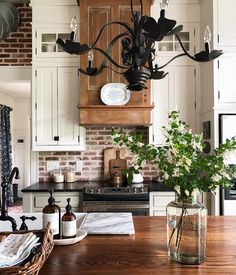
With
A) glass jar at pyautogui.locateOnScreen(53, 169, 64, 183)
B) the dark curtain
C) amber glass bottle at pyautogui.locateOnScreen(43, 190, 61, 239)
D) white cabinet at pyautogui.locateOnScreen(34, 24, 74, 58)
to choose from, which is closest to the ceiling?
the dark curtain

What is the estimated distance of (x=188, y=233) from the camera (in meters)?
1.20

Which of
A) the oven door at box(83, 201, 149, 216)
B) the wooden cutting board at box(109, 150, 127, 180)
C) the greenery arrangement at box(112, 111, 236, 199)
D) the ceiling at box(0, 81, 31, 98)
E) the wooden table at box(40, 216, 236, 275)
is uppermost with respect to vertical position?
the ceiling at box(0, 81, 31, 98)

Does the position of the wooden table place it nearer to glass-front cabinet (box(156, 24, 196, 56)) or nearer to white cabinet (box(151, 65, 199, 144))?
white cabinet (box(151, 65, 199, 144))

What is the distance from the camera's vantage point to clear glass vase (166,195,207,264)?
3.91ft

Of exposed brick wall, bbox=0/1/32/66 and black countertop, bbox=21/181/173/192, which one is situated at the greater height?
exposed brick wall, bbox=0/1/32/66

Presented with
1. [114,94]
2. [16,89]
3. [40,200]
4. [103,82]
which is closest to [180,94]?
[114,94]

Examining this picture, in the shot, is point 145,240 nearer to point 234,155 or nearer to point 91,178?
point 234,155

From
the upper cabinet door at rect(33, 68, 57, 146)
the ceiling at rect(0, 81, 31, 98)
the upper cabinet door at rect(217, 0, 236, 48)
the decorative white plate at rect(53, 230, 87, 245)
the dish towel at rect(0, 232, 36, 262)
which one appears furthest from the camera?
the ceiling at rect(0, 81, 31, 98)

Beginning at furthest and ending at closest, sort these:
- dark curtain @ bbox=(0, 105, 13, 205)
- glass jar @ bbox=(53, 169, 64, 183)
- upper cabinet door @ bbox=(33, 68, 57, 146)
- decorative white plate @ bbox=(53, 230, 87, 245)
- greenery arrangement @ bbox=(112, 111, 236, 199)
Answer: dark curtain @ bbox=(0, 105, 13, 205)
glass jar @ bbox=(53, 169, 64, 183)
upper cabinet door @ bbox=(33, 68, 57, 146)
decorative white plate @ bbox=(53, 230, 87, 245)
greenery arrangement @ bbox=(112, 111, 236, 199)

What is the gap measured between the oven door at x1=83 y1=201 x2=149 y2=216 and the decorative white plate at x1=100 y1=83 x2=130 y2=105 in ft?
3.71

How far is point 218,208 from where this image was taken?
300cm

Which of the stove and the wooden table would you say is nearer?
the wooden table

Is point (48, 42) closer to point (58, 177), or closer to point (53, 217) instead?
point (58, 177)

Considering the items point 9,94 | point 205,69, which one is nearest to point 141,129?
point 205,69
